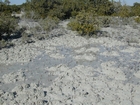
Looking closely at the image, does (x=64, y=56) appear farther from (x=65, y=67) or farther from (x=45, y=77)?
(x=45, y=77)

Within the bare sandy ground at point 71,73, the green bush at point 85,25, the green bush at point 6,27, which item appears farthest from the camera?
the green bush at point 85,25

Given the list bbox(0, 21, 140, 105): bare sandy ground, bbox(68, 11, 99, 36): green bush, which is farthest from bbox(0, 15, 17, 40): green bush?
bbox(68, 11, 99, 36): green bush

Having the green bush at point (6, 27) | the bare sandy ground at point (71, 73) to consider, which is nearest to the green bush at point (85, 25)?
the bare sandy ground at point (71, 73)

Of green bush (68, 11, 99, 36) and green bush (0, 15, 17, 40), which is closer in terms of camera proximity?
green bush (0, 15, 17, 40)

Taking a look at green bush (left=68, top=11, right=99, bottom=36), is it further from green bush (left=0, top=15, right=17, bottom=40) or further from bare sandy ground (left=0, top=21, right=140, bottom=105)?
green bush (left=0, top=15, right=17, bottom=40)

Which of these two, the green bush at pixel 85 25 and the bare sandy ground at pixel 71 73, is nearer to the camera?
the bare sandy ground at pixel 71 73

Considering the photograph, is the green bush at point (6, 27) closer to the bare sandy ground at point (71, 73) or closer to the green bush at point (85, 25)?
the bare sandy ground at point (71, 73)

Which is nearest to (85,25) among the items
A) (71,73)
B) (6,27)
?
(6,27)

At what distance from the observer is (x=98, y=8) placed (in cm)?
2334

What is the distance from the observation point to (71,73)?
6.60 metres

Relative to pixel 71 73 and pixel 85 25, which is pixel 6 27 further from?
pixel 71 73

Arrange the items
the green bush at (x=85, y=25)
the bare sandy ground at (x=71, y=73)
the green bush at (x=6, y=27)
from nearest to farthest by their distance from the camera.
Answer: the bare sandy ground at (x=71, y=73) → the green bush at (x=6, y=27) → the green bush at (x=85, y=25)

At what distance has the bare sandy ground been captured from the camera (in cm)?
505

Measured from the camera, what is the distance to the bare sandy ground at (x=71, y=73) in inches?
199
